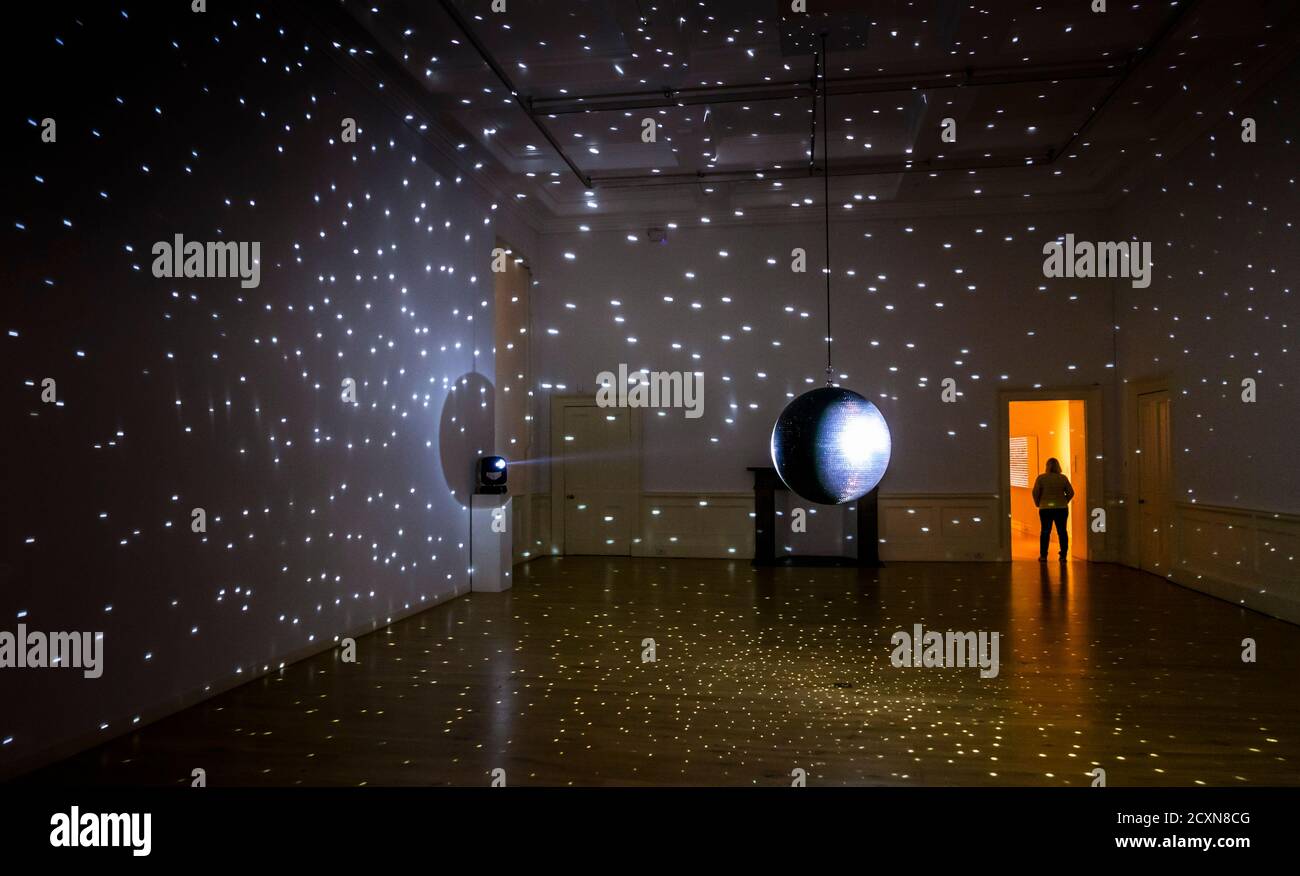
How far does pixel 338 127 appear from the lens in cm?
457

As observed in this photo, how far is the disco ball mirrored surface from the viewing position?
2.96 meters

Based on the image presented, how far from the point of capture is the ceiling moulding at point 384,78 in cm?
433

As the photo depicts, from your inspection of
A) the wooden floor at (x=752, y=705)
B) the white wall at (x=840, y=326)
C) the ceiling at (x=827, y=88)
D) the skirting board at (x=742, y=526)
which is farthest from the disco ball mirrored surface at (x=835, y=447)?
the skirting board at (x=742, y=526)

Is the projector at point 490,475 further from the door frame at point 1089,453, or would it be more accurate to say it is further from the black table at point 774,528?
the door frame at point 1089,453

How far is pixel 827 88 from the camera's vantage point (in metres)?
5.45

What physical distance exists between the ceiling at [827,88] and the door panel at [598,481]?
2.34m

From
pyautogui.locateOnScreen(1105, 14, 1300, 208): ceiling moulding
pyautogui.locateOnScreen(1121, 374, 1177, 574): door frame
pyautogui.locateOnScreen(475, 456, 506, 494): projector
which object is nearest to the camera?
pyautogui.locateOnScreen(1105, 14, 1300, 208): ceiling moulding

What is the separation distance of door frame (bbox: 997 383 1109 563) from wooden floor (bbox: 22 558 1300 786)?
210 centimetres

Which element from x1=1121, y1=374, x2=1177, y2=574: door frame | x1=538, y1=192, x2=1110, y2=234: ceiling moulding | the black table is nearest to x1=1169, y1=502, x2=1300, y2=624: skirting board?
x1=1121, y1=374, x2=1177, y2=574: door frame

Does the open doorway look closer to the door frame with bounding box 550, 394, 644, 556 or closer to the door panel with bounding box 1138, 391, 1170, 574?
the door panel with bounding box 1138, 391, 1170, 574

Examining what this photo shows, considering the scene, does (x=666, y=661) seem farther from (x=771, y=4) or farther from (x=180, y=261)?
(x=771, y=4)

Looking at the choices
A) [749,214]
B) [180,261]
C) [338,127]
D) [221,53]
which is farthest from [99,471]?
[749,214]

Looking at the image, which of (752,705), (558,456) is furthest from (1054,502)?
(752,705)
